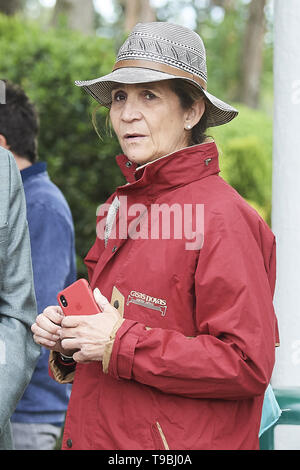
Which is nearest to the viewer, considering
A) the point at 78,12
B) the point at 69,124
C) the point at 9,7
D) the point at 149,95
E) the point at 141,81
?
the point at 141,81

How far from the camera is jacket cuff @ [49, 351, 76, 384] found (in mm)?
2314

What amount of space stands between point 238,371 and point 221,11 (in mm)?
28577

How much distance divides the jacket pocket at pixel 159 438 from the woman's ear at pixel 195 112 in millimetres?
937

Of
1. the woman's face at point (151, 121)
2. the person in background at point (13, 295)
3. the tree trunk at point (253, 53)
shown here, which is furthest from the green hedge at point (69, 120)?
the tree trunk at point (253, 53)

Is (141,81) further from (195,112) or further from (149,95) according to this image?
(195,112)

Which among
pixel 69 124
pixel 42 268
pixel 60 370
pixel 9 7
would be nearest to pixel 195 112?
pixel 60 370

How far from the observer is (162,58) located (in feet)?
6.87

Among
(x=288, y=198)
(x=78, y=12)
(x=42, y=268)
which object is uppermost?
(x=78, y=12)

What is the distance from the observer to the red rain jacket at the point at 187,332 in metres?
1.82

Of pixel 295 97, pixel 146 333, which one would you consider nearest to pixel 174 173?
pixel 146 333

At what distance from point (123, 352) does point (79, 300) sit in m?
0.21

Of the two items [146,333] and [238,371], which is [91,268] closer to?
[146,333]

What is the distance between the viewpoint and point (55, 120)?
5.48m

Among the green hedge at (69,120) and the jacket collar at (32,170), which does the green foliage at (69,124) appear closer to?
the green hedge at (69,120)
